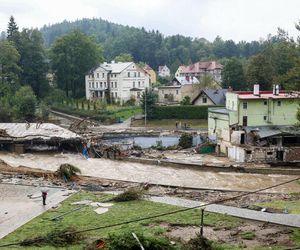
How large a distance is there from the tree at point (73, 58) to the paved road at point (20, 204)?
54059 millimetres

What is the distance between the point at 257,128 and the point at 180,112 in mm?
23986

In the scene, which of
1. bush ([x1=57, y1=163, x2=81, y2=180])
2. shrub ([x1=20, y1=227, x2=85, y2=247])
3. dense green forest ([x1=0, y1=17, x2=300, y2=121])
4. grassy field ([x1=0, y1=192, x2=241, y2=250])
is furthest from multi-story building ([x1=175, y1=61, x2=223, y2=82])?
shrub ([x1=20, y1=227, x2=85, y2=247])

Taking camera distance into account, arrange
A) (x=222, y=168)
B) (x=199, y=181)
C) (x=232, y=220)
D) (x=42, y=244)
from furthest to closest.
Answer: (x=222, y=168), (x=199, y=181), (x=232, y=220), (x=42, y=244)

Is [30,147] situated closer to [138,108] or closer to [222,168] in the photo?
[222,168]

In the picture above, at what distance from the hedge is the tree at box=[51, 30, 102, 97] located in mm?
22705

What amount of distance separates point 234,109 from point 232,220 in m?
25.3

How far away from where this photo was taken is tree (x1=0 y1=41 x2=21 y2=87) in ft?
248

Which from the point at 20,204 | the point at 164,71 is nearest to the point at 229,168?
the point at 20,204

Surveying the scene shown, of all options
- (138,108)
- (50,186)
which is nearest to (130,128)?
(138,108)

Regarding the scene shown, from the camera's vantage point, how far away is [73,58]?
84000 millimetres

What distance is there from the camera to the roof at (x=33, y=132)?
4769cm

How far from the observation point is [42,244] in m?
18.3

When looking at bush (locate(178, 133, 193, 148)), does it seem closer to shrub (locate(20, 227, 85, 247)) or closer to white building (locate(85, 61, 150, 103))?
shrub (locate(20, 227, 85, 247))

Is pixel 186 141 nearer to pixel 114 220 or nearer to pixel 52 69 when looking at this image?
pixel 114 220
